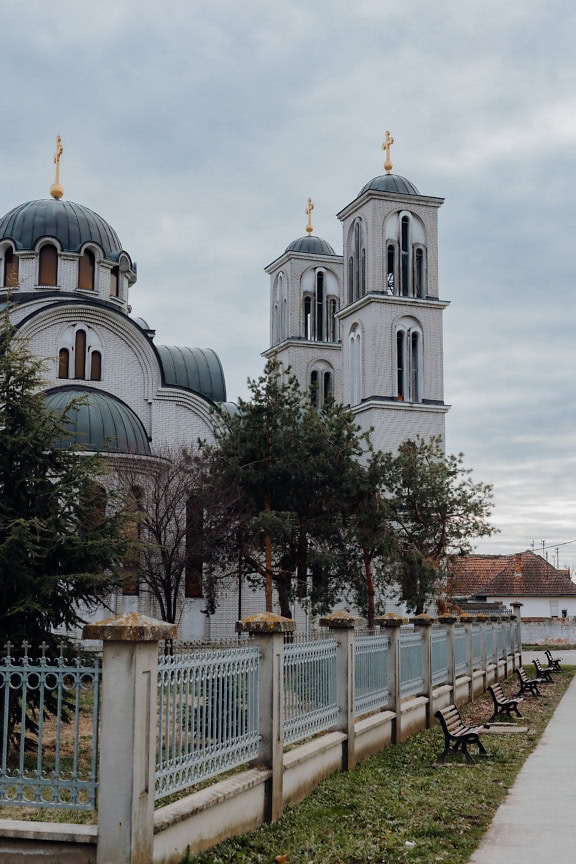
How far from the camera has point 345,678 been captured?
11148 millimetres

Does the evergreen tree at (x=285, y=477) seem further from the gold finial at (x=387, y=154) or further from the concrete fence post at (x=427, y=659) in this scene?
the gold finial at (x=387, y=154)

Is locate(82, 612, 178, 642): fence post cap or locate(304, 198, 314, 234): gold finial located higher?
locate(304, 198, 314, 234): gold finial

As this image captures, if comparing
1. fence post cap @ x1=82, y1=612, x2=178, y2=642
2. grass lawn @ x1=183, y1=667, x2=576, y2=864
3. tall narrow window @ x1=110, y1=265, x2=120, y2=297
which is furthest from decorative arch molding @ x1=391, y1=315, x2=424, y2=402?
fence post cap @ x1=82, y1=612, x2=178, y2=642

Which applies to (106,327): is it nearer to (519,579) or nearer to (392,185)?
(392,185)

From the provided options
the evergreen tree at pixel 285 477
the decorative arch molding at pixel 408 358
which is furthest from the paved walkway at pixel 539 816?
the decorative arch molding at pixel 408 358

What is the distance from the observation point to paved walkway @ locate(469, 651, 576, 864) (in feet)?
24.5

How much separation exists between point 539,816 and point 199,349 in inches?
1280

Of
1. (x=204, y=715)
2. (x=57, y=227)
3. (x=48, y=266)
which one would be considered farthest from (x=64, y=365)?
(x=204, y=715)

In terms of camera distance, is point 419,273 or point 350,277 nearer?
point 419,273

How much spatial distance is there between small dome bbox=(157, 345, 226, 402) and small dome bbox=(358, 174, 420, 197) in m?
10.3

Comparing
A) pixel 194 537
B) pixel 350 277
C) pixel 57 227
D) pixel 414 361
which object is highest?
pixel 350 277

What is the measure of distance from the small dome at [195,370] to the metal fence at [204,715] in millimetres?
29920

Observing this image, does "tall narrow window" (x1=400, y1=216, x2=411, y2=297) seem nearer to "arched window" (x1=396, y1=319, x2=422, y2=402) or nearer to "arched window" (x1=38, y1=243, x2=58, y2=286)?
"arched window" (x1=396, y1=319, x2=422, y2=402)

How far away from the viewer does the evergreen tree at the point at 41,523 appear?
39.1 feet
